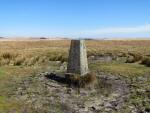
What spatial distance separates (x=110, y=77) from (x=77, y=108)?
29.1 ft

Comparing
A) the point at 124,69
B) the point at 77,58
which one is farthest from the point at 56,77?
the point at 124,69

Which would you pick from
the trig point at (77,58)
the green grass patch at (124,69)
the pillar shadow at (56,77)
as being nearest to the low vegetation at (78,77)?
the green grass patch at (124,69)

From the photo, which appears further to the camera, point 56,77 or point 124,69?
point 124,69

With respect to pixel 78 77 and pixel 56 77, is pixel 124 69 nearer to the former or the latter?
pixel 56 77

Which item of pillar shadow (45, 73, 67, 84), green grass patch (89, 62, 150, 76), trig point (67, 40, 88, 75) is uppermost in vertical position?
trig point (67, 40, 88, 75)

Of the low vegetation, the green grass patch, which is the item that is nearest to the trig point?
the low vegetation

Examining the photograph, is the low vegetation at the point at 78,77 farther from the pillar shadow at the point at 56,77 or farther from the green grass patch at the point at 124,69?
the pillar shadow at the point at 56,77

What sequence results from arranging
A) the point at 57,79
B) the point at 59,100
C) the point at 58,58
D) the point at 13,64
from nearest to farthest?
the point at 59,100 → the point at 57,79 → the point at 13,64 → the point at 58,58

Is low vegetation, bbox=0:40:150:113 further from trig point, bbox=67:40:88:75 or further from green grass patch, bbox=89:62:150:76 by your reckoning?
trig point, bbox=67:40:88:75

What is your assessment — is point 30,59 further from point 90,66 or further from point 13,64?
point 90,66

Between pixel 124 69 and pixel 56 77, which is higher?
pixel 124 69

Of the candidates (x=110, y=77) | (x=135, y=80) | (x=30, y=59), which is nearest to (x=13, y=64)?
(x=30, y=59)

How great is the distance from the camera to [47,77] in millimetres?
26562

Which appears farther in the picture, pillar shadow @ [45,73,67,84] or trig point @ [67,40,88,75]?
trig point @ [67,40,88,75]
